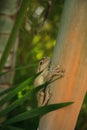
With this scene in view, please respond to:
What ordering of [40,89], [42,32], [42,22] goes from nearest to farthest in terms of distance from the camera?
1. [40,89]
2. [42,22]
3. [42,32]

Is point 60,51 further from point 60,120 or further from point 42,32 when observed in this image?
point 42,32

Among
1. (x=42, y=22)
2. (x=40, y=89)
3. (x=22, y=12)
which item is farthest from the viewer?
(x=42, y=22)

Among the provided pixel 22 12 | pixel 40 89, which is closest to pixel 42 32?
pixel 22 12

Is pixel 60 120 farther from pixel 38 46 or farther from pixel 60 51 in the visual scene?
pixel 38 46

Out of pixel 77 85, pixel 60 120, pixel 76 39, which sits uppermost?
pixel 76 39

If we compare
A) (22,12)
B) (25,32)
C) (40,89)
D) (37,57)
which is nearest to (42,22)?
(25,32)

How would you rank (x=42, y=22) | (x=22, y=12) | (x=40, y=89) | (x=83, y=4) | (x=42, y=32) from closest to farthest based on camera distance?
(x=83, y=4)
(x=40, y=89)
(x=22, y=12)
(x=42, y=22)
(x=42, y=32)

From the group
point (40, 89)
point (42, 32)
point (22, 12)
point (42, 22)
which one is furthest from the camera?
point (42, 32)

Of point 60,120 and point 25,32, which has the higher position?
point 25,32

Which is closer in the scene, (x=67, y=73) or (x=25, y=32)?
(x=67, y=73)
